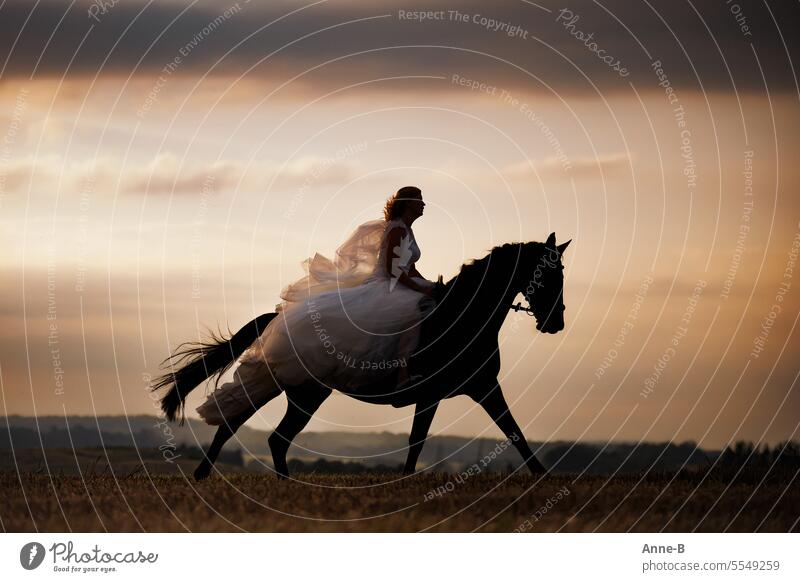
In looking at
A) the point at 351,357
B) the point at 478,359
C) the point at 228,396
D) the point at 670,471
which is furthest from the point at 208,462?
the point at 670,471

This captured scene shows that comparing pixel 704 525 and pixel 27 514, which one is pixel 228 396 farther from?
pixel 704 525

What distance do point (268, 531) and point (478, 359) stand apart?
14.5ft

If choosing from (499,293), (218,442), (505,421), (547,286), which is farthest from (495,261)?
(218,442)

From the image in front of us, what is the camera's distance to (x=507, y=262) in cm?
1717

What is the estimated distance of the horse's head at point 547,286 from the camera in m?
17.1

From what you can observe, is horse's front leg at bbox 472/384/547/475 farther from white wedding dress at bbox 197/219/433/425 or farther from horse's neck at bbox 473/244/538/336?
white wedding dress at bbox 197/219/433/425

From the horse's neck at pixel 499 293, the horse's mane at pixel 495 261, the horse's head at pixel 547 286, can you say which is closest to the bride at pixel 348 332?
the horse's mane at pixel 495 261

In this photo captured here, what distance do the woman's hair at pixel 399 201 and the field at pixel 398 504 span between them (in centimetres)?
329

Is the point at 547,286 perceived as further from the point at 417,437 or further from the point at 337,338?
the point at 337,338

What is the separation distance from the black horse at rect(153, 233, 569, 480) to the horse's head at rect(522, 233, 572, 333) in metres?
0.01

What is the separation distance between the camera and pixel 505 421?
55.1 feet
